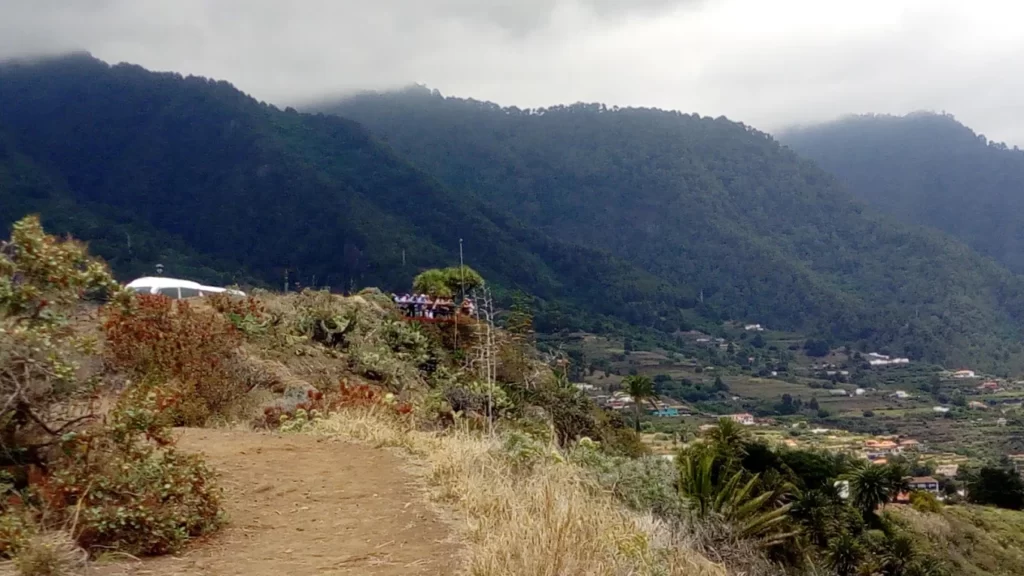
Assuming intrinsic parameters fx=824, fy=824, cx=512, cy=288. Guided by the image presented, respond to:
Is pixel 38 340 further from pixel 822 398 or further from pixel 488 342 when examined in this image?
pixel 822 398

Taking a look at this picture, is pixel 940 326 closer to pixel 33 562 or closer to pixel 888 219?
pixel 888 219

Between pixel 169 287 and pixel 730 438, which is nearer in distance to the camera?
pixel 169 287

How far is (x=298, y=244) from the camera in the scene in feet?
257

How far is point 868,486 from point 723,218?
345ft

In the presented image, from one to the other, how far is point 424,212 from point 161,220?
93.3 ft

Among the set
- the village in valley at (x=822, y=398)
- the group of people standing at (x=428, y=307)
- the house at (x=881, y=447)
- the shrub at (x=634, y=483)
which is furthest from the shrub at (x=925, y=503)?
the shrub at (x=634, y=483)

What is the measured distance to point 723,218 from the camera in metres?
133

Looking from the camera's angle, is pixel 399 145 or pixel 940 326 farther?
pixel 399 145

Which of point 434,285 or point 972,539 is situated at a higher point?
point 434,285

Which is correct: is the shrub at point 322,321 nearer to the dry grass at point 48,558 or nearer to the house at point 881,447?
the dry grass at point 48,558

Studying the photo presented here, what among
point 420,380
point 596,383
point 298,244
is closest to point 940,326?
point 596,383

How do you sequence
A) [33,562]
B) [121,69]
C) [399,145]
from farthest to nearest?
[399,145]
[121,69]
[33,562]

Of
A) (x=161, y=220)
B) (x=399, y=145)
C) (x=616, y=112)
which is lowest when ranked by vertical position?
(x=161, y=220)

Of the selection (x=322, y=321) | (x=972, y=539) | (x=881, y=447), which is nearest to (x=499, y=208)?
(x=881, y=447)
